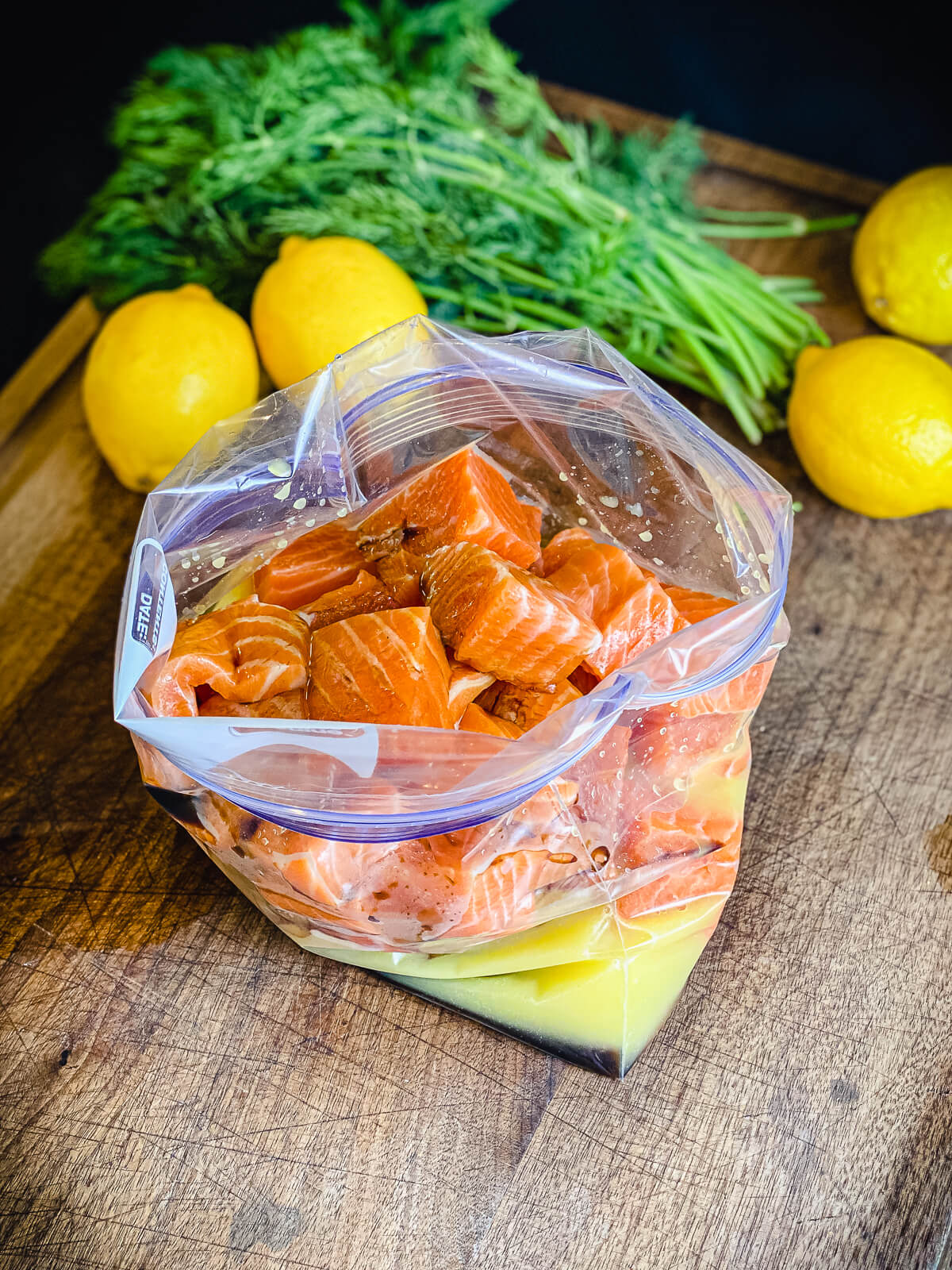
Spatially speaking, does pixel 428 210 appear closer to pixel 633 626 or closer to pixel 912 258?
pixel 912 258

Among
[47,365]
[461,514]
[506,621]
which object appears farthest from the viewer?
[47,365]

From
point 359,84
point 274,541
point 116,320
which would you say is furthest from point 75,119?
point 274,541

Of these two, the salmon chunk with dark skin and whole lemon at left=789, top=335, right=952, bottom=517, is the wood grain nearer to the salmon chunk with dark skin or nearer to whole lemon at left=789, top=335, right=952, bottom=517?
the salmon chunk with dark skin

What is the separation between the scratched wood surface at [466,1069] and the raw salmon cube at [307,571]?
0.32m

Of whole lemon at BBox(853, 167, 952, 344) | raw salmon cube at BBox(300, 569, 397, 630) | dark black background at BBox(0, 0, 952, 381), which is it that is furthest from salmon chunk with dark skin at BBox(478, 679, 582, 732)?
dark black background at BBox(0, 0, 952, 381)

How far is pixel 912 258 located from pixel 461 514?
3.00 ft

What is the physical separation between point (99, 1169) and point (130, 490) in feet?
3.00

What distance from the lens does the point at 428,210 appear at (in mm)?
1533

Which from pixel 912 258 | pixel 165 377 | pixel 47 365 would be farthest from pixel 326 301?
pixel 912 258

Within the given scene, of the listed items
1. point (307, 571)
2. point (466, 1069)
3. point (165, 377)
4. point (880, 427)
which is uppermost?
point (165, 377)

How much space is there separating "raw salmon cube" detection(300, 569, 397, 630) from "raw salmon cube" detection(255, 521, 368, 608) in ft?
0.11

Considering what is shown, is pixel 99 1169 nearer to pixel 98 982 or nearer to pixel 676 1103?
pixel 98 982

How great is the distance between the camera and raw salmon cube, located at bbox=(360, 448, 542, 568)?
1.04 m

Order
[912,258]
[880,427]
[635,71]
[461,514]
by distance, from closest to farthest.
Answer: [461,514] → [880,427] → [912,258] → [635,71]
